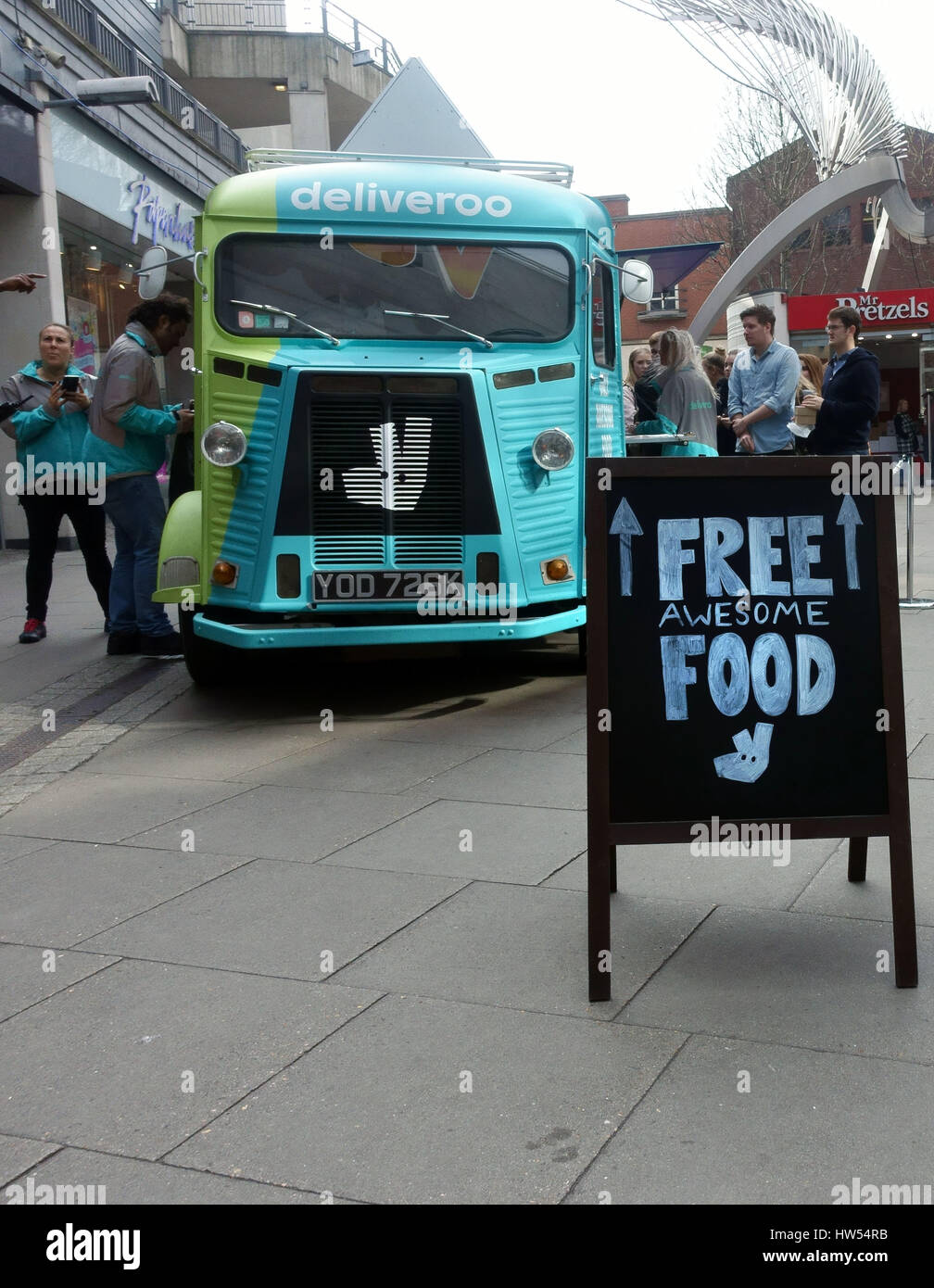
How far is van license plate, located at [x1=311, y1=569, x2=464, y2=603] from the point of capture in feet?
22.8

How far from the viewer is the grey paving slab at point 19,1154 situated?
2711 mm

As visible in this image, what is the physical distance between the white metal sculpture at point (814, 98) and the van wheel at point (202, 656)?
15.1 metres

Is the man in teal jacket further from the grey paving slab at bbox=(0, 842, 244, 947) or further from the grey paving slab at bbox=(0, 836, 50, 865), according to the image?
the grey paving slab at bbox=(0, 842, 244, 947)

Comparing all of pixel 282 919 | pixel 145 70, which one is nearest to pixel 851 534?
pixel 282 919

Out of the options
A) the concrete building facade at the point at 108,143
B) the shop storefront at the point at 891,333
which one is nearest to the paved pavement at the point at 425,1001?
the concrete building facade at the point at 108,143

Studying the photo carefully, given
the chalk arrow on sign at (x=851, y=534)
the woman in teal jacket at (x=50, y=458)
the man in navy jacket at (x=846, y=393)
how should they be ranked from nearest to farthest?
the chalk arrow on sign at (x=851, y=534) < the woman in teal jacket at (x=50, y=458) < the man in navy jacket at (x=846, y=393)

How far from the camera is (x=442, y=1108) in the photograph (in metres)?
2.90

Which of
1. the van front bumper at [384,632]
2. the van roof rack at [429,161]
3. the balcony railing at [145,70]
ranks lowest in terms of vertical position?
the van front bumper at [384,632]

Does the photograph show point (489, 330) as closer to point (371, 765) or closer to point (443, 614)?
point (443, 614)

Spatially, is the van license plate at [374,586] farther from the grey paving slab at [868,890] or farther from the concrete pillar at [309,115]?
the concrete pillar at [309,115]

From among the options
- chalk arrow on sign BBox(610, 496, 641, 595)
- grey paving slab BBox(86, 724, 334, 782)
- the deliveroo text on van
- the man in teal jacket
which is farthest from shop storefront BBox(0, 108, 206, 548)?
chalk arrow on sign BBox(610, 496, 641, 595)

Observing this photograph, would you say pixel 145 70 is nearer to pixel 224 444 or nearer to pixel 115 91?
pixel 115 91

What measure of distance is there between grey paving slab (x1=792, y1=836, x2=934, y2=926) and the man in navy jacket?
5444 millimetres

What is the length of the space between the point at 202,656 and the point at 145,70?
15678 mm
